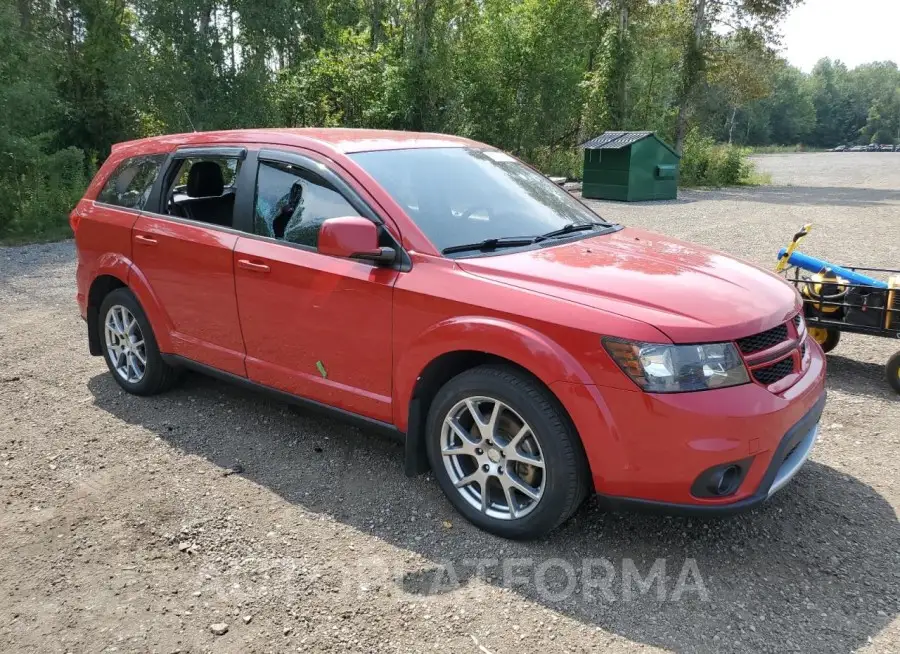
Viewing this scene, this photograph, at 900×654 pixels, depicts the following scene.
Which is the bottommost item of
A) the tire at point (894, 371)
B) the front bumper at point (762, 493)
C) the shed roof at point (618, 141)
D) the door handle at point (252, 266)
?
the tire at point (894, 371)

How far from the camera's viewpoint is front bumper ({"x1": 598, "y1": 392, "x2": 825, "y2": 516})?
2.83m

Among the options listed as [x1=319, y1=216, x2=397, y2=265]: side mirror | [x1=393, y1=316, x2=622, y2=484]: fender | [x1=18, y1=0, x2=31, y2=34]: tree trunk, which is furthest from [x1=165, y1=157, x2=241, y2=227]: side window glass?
[x1=18, y1=0, x2=31, y2=34]: tree trunk

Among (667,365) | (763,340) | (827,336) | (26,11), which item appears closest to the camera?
(667,365)

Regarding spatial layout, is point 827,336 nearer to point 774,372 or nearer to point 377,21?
point 774,372

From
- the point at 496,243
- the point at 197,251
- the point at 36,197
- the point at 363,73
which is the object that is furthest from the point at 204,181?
the point at 363,73

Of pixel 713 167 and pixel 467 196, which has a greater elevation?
pixel 467 196

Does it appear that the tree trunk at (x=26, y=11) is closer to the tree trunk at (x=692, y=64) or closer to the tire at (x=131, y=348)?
the tire at (x=131, y=348)

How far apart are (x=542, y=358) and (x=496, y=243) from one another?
839 mm

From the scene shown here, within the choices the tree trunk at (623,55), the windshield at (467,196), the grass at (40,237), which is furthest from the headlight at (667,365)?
the tree trunk at (623,55)

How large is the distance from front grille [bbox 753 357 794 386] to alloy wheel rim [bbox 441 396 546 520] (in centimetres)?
94

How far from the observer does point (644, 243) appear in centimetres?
389

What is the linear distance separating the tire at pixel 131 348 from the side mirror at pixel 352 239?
6.84 feet

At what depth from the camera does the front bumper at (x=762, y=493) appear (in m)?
2.83

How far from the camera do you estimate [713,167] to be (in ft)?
88.7
